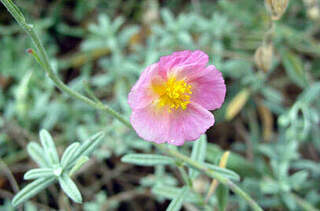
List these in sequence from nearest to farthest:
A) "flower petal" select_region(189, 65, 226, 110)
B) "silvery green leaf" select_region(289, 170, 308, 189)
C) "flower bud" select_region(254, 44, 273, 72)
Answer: "flower petal" select_region(189, 65, 226, 110) < "flower bud" select_region(254, 44, 273, 72) < "silvery green leaf" select_region(289, 170, 308, 189)

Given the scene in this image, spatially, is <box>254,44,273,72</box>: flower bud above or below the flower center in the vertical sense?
below

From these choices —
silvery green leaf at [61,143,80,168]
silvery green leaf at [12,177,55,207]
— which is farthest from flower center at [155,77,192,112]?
silvery green leaf at [12,177,55,207]

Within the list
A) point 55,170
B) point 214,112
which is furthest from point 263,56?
point 55,170

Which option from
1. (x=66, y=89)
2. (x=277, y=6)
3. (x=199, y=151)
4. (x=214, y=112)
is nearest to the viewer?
(x=66, y=89)

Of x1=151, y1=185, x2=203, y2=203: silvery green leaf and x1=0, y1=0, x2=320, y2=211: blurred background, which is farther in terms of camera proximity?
x1=0, y1=0, x2=320, y2=211: blurred background

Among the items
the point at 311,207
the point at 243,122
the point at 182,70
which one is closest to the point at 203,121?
the point at 182,70

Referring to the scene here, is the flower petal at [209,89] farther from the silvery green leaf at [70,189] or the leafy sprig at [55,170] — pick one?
the silvery green leaf at [70,189]

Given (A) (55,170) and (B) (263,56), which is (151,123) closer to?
(A) (55,170)

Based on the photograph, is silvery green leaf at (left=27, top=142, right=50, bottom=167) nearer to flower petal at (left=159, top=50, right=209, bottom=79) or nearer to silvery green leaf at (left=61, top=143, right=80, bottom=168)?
silvery green leaf at (left=61, top=143, right=80, bottom=168)

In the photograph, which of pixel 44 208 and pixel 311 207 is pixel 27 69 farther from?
pixel 311 207
